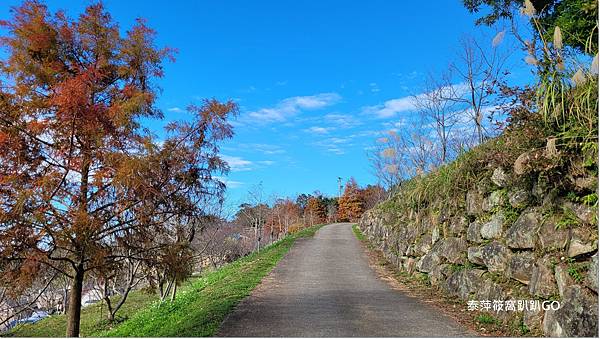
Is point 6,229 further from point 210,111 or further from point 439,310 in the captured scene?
point 439,310

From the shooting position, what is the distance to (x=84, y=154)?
6266 millimetres

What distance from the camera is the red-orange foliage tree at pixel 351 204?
143 ft

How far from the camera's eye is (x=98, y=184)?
6.21m

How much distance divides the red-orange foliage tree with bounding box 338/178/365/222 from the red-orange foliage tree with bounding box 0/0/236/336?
37.1 metres

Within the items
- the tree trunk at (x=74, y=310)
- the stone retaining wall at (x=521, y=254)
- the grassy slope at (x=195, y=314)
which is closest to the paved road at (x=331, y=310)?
the grassy slope at (x=195, y=314)

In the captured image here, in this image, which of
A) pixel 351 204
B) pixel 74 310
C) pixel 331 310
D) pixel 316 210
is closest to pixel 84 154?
pixel 74 310

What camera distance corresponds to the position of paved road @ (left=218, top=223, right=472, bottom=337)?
6.05m

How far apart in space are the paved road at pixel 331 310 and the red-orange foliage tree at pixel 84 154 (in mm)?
2094

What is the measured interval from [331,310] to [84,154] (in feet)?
15.2

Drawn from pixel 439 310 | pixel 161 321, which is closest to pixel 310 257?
pixel 161 321

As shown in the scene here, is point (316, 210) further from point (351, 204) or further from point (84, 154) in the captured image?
point (84, 154)

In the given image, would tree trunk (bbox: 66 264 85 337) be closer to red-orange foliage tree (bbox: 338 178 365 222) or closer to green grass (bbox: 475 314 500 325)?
green grass (bbox: 475 314 500 325)

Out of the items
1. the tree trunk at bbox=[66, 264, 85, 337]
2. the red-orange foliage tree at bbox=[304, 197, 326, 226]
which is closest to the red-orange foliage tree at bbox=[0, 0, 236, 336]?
the tree trunk at bbox=[66, 264, 85, 337]

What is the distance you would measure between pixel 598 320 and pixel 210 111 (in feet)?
18.9
